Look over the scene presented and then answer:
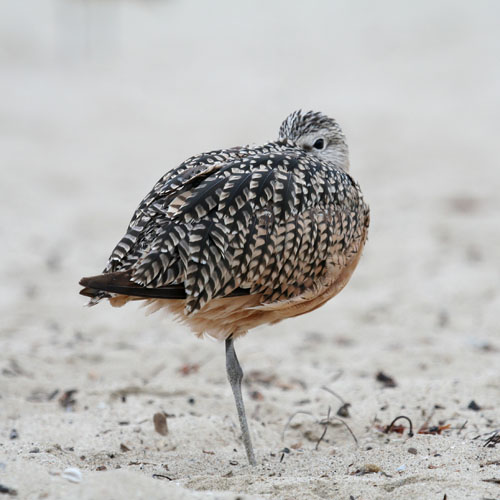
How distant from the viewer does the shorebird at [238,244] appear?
14.6 feet

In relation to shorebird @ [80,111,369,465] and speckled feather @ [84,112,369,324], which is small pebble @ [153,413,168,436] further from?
speckled feather @ [84,112,369,324]

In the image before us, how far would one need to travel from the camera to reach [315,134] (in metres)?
6.00

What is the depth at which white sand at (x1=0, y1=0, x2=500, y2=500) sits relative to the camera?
185 inches

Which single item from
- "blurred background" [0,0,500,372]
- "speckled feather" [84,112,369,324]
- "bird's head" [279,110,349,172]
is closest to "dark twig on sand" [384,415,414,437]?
"speckled feather" [84,112,369,324]

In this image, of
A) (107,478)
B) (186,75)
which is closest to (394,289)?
(107,478)

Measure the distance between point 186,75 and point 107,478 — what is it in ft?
61.4

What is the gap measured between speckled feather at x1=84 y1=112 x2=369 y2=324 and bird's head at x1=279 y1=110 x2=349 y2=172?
85 cm

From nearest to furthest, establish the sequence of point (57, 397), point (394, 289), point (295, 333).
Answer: point (57, 397)
point (295, 333)
point (394, 289)

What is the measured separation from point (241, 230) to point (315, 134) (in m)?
1.72

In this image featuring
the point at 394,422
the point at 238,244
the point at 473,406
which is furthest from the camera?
the point at 473,406

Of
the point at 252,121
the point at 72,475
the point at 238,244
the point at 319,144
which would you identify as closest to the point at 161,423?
the point at 238,244

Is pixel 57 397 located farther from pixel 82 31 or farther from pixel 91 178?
pixel 82 31

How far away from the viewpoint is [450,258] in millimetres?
10234

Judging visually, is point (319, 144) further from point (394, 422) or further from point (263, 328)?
point (263, 328)
